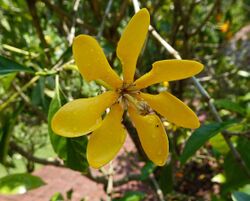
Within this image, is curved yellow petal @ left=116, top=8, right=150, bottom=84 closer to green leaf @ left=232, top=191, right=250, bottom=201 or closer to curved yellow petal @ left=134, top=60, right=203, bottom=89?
curved yellow petal @ left=134, top=60, right=203, bottom=89

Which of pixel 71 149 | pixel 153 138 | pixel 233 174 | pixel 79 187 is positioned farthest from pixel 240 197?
pixel 79 187

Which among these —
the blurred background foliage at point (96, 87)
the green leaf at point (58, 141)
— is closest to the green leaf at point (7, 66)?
the blurred background foliage at point (96, 87)

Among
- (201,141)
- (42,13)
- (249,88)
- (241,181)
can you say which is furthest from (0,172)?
(201,141)

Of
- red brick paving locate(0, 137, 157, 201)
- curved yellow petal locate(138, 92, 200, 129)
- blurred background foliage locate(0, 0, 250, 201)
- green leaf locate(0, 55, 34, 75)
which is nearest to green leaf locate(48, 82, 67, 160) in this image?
blurred background foliage locate(0, 0, 250, 201)

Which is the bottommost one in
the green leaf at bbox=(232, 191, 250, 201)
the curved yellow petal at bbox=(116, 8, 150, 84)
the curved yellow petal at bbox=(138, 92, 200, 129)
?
the green leaf at bbox=(232, 191, 250, 201)

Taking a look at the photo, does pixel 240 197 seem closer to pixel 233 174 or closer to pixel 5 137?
pixel 233 174

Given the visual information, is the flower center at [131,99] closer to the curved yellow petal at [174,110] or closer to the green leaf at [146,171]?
the curved yellow petal at [174,110]
